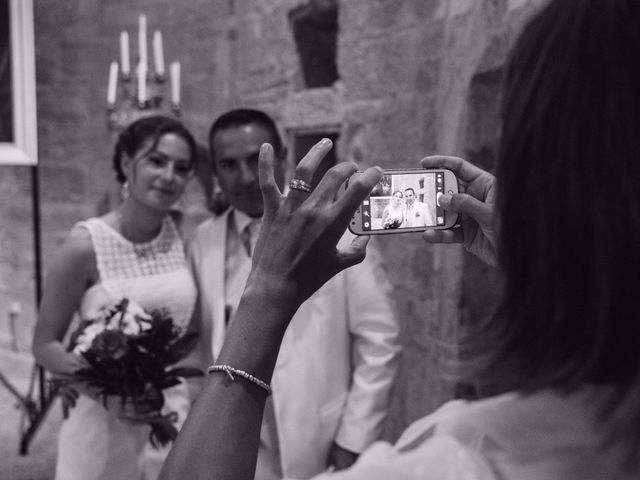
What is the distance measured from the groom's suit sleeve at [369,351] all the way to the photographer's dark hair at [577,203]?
4.91ft

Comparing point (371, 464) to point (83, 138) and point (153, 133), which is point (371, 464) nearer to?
point (153, 133)

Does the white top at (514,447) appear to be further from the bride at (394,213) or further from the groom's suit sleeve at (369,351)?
the groom's suit sleeve at (369,351)

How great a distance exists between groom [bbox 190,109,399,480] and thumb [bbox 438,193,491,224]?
1.06 meters

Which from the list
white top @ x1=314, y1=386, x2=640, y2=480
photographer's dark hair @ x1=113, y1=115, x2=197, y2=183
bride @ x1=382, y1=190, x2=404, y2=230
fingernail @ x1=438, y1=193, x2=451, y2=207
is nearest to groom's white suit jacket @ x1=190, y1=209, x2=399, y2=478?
photographer's dark hair @ x1=113, y1=115, x2=197, y2=183

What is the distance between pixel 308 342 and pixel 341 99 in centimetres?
152

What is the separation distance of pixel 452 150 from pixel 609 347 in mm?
1904

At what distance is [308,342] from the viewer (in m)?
2.02

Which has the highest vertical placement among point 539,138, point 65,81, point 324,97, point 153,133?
point 65,81

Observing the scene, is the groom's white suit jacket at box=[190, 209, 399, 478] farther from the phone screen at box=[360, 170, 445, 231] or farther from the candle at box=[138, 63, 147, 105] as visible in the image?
the candle at box=[138, 63, 147, 105]

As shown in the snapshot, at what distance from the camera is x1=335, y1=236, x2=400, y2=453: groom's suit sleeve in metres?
2.01

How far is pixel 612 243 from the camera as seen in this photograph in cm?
51

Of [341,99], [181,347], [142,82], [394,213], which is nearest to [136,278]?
[181,347]

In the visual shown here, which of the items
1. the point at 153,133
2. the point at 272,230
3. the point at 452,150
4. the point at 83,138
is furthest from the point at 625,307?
the point at 83,138

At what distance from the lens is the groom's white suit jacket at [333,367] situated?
1.97m
